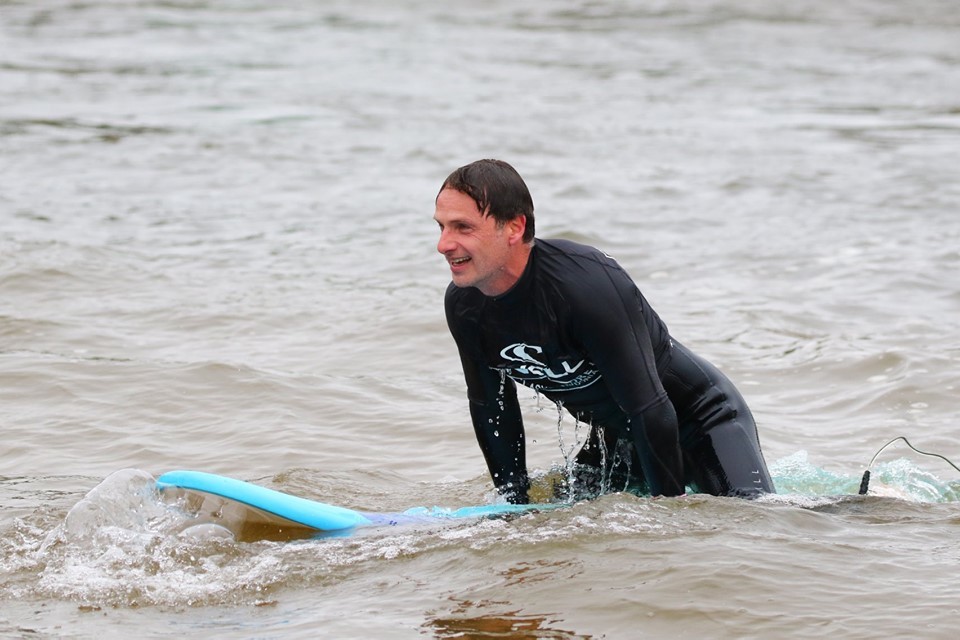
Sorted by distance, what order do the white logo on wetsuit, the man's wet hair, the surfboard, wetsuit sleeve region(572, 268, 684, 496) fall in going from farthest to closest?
1. the surfboard
2. the white logo on wetsuit
3. wetsuit sleeve region(572, 268, 684, 496)
4. the man's wet hair

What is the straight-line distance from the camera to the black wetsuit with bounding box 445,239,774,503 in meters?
4.65

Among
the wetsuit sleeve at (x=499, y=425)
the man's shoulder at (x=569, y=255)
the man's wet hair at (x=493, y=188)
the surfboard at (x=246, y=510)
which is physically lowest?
the surfboard at (x=246, y=510)

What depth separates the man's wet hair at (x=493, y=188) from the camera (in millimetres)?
4488

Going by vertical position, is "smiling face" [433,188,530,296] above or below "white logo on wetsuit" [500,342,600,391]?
above

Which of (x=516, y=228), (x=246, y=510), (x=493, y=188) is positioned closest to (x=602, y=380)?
(x=516, y=228)

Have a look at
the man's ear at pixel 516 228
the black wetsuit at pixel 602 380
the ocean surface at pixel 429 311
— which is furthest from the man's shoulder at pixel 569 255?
the ocean surface at pixel 429 311

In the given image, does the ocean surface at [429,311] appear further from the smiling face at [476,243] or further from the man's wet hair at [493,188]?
the man's wet hair at [493,188]

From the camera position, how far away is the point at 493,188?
4496mm

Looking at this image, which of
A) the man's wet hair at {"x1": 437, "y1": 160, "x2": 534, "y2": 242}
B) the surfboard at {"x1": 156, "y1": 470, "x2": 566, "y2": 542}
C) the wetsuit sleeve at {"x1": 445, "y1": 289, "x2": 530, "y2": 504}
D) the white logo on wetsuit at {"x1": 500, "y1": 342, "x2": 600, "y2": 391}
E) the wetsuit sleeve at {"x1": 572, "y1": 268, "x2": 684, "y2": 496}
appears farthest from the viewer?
the surfboard at {"x1": 156, "y1": 470, "x2": 566, "y2": 542}

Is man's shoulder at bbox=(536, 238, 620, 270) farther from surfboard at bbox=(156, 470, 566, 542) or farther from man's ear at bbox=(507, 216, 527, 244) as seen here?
surfboard at bbox=(156, 470, 566, 542)

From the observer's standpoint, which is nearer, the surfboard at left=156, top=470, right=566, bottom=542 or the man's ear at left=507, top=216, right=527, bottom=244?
the man's ear at left=507, top=216, right=527, bottom=244

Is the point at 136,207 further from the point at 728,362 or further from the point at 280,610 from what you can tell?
the point at 280,610

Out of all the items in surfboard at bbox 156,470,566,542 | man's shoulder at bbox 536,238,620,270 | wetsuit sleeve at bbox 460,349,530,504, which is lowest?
surfboard at bbox 156,470,566,542

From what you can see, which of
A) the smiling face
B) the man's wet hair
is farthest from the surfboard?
Answer: the man's wet hair
